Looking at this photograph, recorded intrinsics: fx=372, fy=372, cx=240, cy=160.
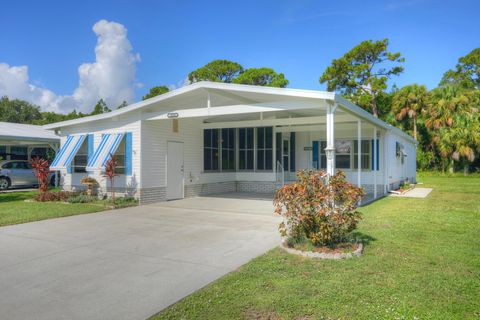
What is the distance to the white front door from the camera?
13547 millimetres

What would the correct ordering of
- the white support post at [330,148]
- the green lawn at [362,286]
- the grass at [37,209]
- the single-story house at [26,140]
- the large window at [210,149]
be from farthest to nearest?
the single-story house at [26,140]
the large window at [210,149]
the grass at [37,209]
the white support post at [330,148]
the green lawn at [362,286]

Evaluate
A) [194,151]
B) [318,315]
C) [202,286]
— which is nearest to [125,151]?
[194,151]

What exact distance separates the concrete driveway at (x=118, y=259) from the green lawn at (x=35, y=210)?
0.58m

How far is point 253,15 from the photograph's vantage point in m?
16.9

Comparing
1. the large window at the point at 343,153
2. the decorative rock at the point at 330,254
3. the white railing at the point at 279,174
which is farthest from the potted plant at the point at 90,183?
the large window at the point at 343,153

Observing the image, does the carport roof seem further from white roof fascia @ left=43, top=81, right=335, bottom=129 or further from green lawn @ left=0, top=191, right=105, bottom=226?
white roof fascia @ left=43, top=81, right=335, bottom=129

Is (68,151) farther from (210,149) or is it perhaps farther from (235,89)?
(235,89)

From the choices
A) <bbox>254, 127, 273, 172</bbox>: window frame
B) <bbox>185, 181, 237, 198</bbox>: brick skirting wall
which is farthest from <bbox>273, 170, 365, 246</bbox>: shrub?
<bbox>254, 127, 273, 172</bbox>: window frame

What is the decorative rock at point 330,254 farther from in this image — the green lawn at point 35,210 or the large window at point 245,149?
the large window at point 245,149

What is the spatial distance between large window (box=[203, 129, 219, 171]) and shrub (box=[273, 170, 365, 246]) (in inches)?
377

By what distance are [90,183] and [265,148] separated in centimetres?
756

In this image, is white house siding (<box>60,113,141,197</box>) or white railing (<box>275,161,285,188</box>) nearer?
white house siding (<box>60,113,141,197</box>)

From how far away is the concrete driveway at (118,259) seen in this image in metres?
4.14

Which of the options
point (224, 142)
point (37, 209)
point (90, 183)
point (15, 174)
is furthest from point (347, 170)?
point (15, 174)
